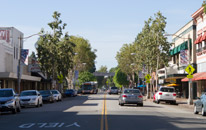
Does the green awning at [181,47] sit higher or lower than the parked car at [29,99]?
higher

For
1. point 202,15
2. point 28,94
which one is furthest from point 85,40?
point 28,94

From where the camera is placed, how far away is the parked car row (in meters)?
25.3

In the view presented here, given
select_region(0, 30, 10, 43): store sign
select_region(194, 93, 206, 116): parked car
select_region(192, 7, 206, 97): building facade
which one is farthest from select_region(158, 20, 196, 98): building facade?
select_region(194, 93, 206, 116): parked car

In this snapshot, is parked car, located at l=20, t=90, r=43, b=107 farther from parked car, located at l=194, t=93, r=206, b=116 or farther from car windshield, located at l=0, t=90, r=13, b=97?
parked car, located at l=194, t=93, r=206, b=116

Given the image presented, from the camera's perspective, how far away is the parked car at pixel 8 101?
2509 centimetres

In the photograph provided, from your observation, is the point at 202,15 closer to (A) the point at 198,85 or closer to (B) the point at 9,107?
(A) the point at 198,85

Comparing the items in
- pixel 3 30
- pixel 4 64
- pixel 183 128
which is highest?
pixel 3 30

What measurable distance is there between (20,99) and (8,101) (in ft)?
28.2

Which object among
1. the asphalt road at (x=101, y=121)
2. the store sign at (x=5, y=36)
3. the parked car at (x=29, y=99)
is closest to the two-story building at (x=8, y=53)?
the store sign at (x=5, y=36)

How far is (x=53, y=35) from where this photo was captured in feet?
205

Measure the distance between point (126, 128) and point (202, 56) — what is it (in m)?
36.0

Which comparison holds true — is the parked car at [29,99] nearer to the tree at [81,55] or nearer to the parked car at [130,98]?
the parked car at [130,98]

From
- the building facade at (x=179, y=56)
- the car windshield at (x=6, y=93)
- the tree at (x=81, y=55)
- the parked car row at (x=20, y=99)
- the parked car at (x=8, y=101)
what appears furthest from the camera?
the tree at (x=81, y=55)

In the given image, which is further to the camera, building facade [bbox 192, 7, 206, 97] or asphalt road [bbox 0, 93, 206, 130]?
building facade [bbox 192, 7, 206, 97]
